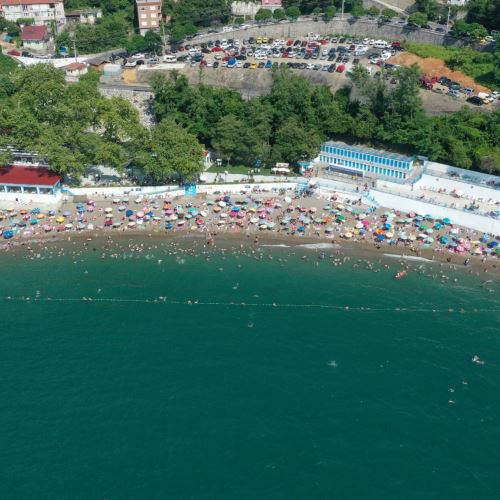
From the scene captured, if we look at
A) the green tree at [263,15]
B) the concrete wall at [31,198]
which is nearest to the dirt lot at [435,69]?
the green tree at [263,15]

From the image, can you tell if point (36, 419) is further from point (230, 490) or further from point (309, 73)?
point (309, 73)

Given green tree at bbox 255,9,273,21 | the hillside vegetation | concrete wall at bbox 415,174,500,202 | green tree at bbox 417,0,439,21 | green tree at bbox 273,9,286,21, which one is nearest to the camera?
concrete wall at bbox 415,174,500,202

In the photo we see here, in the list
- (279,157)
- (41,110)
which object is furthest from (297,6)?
(41,110)

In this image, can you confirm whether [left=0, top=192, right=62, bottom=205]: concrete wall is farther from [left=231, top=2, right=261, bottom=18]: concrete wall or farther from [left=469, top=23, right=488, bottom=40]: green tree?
[left=469, top=23, right=488, bottom=40]: green tree

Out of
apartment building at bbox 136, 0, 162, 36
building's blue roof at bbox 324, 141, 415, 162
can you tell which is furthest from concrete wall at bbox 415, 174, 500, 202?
apartment building at bbox 136, 0, 162, 36

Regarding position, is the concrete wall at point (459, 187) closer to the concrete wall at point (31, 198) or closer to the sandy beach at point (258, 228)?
the sandy beach at point (258, 228)

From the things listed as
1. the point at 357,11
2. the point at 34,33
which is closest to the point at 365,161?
the point at 357,11

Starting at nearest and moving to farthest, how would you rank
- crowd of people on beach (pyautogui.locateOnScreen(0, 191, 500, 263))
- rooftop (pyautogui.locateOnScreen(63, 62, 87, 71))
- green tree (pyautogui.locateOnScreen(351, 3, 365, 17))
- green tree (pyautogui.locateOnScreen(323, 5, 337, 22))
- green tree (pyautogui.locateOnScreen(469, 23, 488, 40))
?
crowd of people on beach (pyautogui.locateOnScreen(0, 191, 500, 263)), green tree (pyautogui.locateOnScreen(469, 23, 488, 40)), rooftop (pyautogui.locateOnScreen(63, 62, 87, 71)), green tree (pyautogui.locateOnScreen(351, 3, 365, 17)), green tree (pyautogui.locateOnScreen(323, 5, 337, 22))
